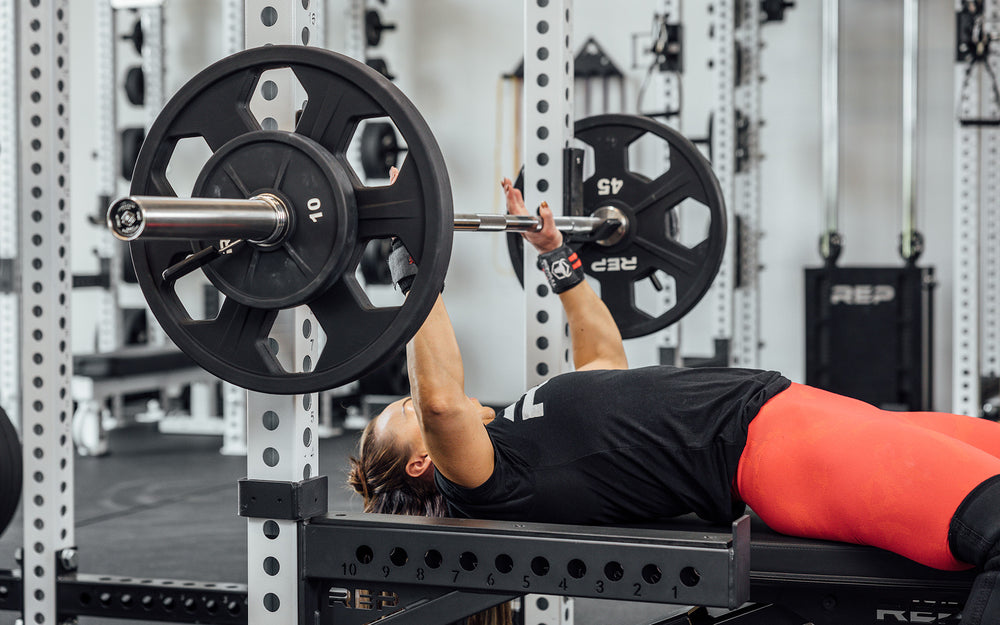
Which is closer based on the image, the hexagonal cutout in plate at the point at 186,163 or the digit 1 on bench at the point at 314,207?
the digit 1 on bench at the point at 314,207

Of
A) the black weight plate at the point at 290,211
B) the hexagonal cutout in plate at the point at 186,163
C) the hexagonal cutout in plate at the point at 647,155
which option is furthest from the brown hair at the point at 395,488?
the hexagonal cutout in plate at the point at 186,163

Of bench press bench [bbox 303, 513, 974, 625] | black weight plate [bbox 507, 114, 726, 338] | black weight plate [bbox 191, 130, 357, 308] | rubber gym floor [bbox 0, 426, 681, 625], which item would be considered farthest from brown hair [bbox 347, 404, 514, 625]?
black weight plate [bbox 507, 114, 726, 338]

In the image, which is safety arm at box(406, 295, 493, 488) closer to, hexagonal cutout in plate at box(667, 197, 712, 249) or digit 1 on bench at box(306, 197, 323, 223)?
digit 1 on bench at box(306, 197, 323, 223)

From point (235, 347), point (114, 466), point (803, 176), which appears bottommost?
point (114, 466)

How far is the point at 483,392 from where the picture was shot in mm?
6750

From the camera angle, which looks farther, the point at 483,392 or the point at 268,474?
the point at 483,392

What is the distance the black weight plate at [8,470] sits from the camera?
8.17 ft

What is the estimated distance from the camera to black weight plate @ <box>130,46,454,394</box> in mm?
1327

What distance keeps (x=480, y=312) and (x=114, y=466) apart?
97.1 inches

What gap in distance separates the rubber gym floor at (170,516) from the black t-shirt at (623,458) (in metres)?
0.58

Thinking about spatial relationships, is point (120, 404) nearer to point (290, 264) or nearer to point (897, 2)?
point (897, 2)

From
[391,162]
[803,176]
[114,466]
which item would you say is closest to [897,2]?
[803,176]

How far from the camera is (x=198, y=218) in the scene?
1.26 metres

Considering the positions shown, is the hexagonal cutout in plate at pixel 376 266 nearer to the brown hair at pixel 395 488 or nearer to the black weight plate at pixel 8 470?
the black weight plate at pixel 8 470
